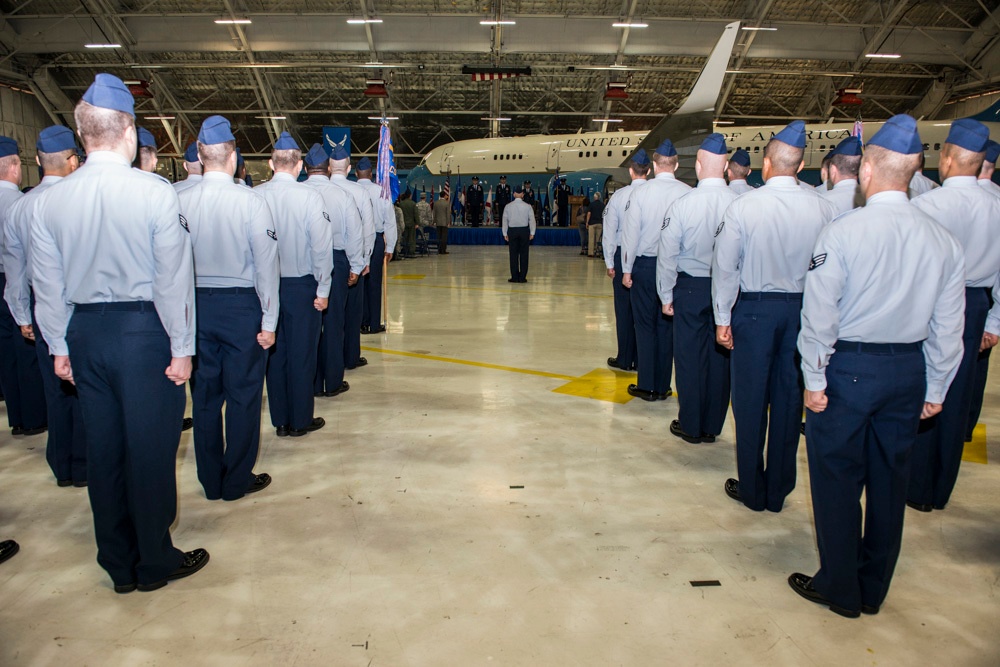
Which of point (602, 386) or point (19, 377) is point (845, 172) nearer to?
point (602, 386)

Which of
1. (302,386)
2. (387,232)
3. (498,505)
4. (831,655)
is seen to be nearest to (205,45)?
(387,232)

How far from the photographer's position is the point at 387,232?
7.71m

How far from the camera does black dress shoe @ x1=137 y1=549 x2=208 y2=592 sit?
271cm

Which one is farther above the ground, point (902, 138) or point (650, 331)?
point (902, 138)

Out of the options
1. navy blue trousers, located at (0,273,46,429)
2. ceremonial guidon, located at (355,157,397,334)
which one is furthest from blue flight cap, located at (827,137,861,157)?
navy blue trousers, located at (0,273,46,429)

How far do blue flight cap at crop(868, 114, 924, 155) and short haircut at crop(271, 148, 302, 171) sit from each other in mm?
3424

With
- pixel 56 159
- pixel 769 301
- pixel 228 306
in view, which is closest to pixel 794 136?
pixel 769 301

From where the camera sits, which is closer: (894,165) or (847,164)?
(894,165)

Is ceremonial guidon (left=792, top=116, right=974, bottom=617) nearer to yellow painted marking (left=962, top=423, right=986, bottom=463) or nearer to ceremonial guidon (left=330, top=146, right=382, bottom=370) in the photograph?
yellow painted marking (left=962, top=423, right=986, bottom=463)

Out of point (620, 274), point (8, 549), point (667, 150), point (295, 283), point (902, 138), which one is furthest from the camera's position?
point (620, 274)

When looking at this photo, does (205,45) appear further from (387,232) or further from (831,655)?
(831,655)

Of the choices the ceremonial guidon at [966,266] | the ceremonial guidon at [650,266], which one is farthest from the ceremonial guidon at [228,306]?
the ceremonial guidon at [966,266]

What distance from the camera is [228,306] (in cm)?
339

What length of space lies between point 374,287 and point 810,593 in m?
6.37
